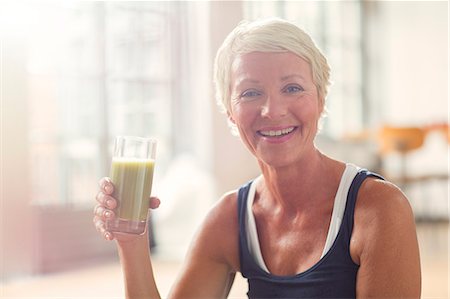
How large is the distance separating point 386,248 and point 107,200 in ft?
1.75

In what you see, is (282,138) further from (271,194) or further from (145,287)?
(145,287)

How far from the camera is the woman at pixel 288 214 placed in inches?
52.3

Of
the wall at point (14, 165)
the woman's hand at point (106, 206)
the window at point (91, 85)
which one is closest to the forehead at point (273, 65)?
the woman's hand at point (106, 206)

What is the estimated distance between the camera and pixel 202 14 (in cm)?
550

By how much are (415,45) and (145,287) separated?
6709 mm

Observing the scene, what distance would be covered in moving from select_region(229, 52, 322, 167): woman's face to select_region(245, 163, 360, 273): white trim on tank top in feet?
0.34

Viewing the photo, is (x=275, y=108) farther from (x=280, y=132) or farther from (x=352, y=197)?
(x=352, y=197)

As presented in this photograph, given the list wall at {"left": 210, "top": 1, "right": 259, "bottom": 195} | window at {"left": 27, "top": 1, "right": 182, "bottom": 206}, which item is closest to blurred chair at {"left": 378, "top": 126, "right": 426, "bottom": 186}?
wall at {"left": 210, "top": 1, "right": 259, "bottom": 195}

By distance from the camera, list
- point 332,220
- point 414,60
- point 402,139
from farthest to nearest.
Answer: point 414,60, point 402,139, point 332,220

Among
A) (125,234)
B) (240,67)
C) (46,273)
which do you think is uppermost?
(240,67)

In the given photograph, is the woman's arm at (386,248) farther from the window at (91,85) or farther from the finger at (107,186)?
the window at (91,85)

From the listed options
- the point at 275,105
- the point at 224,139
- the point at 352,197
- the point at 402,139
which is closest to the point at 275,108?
the point at 275,105

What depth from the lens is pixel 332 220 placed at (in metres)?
1.41

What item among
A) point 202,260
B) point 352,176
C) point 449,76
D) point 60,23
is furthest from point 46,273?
point 449,76
